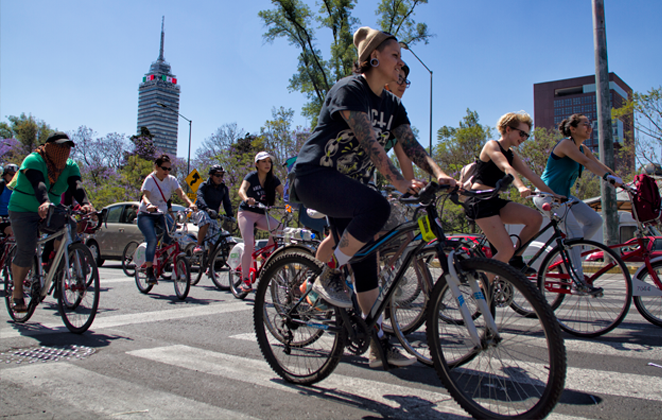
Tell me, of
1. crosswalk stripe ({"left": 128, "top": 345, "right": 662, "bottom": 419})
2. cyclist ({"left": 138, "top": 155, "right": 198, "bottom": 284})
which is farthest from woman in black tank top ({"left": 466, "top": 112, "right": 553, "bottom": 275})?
cyclist ({"left": 138, "top": 155, "right": 198, "bottom": 284})

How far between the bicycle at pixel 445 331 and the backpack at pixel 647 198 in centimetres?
336

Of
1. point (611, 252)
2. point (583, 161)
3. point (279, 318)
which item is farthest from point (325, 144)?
point (583, 161)

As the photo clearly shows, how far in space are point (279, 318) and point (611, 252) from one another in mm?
3094

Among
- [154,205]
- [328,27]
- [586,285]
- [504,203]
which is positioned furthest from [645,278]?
[328,27]

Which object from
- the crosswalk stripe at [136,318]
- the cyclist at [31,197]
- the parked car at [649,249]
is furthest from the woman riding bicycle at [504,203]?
the cyclist at [31,197]

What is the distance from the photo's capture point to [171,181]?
812 cm

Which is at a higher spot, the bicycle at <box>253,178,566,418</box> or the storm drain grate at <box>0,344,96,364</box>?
the bicycle at <box>253,178,566,418</box>

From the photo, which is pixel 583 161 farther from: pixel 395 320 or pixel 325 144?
pixel 325 144

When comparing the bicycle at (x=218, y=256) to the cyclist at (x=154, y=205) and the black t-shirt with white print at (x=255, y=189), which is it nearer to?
the cyclist at (x=154, y=205)

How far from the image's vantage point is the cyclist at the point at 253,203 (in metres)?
6.45

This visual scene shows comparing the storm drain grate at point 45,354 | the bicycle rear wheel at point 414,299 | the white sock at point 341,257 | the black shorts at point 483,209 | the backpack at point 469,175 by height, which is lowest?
the storm drain grate at point 45,354

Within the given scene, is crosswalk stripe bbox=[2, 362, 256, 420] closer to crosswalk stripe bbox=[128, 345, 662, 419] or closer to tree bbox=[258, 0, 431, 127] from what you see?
crosswalk stripe bbox=[128, 345, 662, 419]

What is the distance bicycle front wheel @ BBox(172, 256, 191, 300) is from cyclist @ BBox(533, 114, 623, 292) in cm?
472

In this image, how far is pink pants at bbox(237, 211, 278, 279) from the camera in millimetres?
6460
